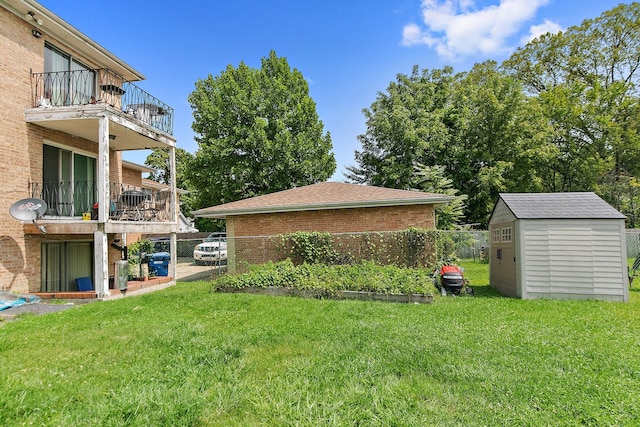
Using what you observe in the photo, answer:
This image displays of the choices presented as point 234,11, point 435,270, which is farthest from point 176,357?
point 234,11

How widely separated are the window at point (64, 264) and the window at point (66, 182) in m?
1.02

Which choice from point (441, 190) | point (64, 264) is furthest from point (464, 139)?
point (64, 264)

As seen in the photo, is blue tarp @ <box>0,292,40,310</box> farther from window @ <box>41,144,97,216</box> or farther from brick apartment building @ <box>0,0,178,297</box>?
window @ <box>41,144,97,216</box>

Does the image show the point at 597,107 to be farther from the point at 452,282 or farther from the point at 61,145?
the point at 61,145

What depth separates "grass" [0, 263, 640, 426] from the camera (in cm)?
290

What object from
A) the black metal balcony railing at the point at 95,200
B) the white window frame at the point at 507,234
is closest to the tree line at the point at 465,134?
the black metal balcony railing at the point at 95,200

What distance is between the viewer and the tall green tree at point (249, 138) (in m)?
21.6

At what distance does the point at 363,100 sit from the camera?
1054 inches

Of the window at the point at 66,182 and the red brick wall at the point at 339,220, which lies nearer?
the window at the point at 66,182

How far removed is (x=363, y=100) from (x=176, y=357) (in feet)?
84.5

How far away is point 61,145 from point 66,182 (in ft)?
3.56

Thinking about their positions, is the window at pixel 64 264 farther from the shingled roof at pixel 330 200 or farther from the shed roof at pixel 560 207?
the shed roof at pixel 560 207

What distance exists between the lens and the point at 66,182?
372 inches

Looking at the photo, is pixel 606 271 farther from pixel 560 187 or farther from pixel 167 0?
pixel 560 187
